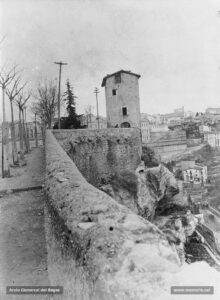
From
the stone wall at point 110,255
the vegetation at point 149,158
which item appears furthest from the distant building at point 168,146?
the stone wall at point 110,255

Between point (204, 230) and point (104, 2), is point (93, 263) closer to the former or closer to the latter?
point (104, 2)

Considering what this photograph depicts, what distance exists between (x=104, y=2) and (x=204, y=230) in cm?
2715

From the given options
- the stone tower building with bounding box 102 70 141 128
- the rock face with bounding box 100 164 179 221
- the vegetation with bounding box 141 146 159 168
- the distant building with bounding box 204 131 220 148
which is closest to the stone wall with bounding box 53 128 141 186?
the rock face with bounding box 100 164 179 221

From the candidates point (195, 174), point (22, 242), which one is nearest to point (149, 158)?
point (22, 242)

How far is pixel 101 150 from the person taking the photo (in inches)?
812

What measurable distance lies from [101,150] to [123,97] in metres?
11.9

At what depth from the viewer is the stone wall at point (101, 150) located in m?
18.7

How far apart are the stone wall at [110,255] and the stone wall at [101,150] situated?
49.8 ft

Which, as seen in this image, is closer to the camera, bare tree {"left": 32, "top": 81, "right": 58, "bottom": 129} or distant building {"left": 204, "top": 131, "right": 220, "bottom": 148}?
bare tree {"left": 32, "top": 81, "right": 58, "bottom": 129}

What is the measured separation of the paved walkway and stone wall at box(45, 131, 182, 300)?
1.54 m

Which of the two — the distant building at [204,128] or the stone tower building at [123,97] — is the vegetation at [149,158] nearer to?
the stone tower building at [123,97]

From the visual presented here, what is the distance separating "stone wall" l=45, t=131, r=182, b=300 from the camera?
1675 millimetres

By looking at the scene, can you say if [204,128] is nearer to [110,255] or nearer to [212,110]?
[212,110]

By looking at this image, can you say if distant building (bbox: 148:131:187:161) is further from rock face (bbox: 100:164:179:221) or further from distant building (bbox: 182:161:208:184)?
rock face (bbox: 100:164:179:221)
